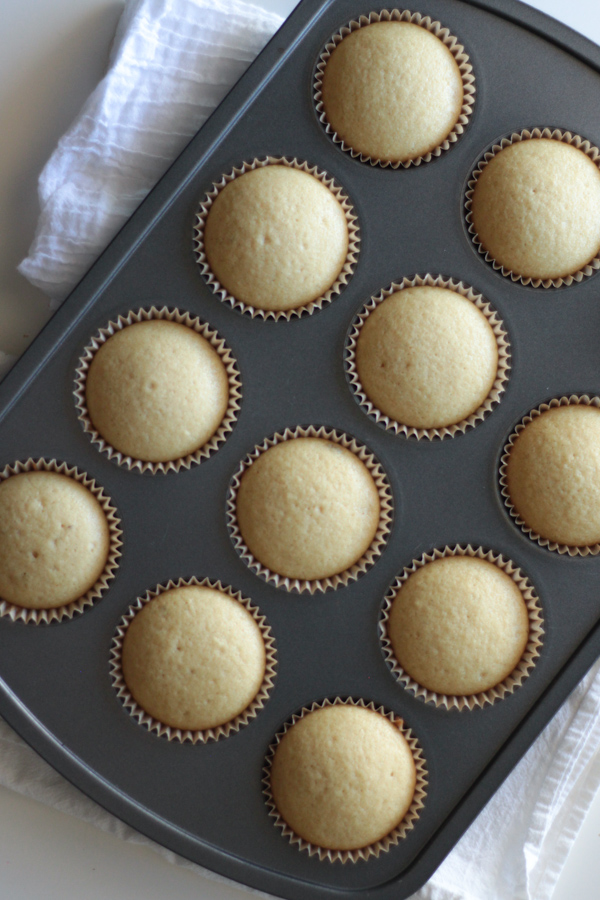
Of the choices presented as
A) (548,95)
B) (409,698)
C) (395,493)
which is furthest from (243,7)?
(409,698)

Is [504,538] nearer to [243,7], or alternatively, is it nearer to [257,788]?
[257,788]

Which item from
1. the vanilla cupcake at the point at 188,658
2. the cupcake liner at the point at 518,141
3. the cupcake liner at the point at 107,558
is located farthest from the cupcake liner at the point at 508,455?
the cupcake liner at the point at 107,558

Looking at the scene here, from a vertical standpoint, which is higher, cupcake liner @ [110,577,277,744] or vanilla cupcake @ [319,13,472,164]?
vanilla cupcake @ [319,13,472,164]

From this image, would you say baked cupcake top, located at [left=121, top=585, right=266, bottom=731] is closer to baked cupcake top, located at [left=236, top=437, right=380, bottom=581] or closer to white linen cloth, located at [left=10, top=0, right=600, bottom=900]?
baked cupcake top, located at [left=236, top=437, right=380, bottom=581]

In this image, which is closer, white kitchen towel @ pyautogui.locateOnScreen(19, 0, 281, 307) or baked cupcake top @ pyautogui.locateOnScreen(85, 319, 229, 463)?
baked cupcake top @ pyautogui.locateOnScreen(85, 319, 229, 463)

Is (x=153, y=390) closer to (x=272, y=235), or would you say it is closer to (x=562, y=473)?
(x=272, y=235)

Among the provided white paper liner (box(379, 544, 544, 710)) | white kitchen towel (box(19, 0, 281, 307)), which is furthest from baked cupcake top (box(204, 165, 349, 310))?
white paper liner (box(379, 544, 544, 710))
